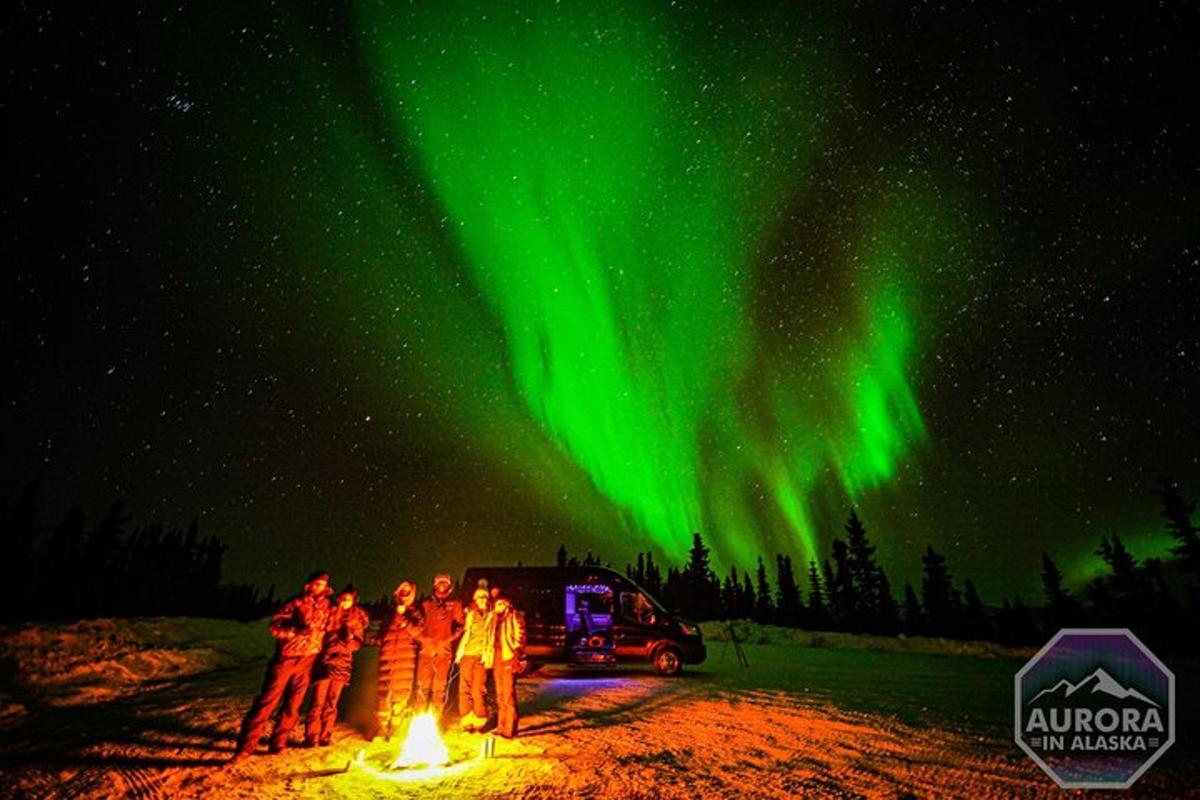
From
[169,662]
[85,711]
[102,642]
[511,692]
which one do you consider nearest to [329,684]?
[511,692]

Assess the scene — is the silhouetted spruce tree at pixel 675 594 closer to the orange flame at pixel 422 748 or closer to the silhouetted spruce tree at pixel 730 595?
the silhouetted spruce tree at pixel 730 595

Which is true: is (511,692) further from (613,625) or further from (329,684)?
(613,625)

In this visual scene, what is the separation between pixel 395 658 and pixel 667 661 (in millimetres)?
7749

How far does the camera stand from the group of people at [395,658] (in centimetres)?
625

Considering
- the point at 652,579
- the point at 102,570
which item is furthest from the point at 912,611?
the point at 102,570

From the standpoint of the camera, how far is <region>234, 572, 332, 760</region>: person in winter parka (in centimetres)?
611

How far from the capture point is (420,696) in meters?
7.87

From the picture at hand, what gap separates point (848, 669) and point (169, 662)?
17977mm

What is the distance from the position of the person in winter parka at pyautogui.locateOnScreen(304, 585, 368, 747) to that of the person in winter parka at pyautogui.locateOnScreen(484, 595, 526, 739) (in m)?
1.67

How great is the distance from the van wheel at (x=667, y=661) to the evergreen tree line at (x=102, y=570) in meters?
81.7

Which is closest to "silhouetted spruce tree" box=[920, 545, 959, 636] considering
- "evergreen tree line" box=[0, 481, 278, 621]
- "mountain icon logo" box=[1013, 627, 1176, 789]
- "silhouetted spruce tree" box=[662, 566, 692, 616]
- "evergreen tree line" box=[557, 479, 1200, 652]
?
"evergreen tree line" box=[557, 479, 1200, 652]

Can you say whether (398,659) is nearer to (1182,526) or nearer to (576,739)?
(576,739)

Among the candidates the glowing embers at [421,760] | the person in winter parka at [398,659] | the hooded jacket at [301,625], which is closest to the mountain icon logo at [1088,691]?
the glowing embers at [421,760]

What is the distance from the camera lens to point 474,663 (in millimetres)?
7785
